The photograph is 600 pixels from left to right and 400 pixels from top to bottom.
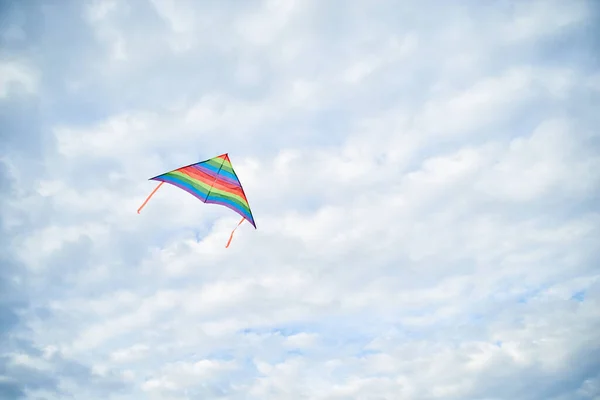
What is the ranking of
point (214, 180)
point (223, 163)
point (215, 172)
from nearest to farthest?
point (223, 163)
point (215, 172)
point (214, 180)

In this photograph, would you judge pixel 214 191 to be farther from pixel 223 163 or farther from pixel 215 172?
pixel 223 163

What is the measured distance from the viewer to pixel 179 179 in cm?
2100

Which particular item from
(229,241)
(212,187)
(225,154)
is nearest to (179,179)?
(212,187)

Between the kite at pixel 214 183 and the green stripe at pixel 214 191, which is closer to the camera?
the kite at pixel 214 183

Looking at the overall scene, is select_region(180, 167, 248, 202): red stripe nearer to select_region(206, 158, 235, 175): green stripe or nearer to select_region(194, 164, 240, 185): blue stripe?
select_region(194, 164, 240, 185): blue stripe

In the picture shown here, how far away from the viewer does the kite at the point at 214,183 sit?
20.8 m

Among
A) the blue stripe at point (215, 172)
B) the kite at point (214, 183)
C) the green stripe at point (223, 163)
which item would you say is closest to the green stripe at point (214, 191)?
the kite at point (214, 183)

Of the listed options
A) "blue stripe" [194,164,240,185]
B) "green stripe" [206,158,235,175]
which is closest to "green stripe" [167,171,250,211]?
"blue stripe" [194,164,240,185]

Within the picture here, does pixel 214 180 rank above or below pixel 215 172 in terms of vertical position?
below

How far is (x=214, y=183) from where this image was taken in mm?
21672

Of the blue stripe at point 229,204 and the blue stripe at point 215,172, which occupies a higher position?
the blue stripe at point 215,172

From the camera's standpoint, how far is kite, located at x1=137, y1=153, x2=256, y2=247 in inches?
818

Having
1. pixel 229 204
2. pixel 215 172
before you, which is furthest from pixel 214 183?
pixel 229 204

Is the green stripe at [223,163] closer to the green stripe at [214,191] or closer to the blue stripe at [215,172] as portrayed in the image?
the blue stripe at [215,172]
